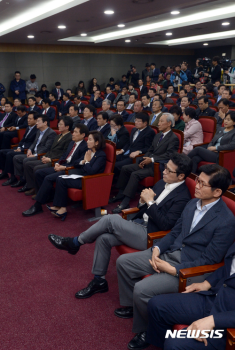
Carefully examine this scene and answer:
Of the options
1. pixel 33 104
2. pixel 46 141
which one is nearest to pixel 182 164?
pixel 46 141

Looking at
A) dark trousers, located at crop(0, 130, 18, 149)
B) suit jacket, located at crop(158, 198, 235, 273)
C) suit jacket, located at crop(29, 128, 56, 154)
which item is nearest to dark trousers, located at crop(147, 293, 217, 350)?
suit jacket, located at crop(158, 198, 235, 273)

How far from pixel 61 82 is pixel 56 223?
403 inches

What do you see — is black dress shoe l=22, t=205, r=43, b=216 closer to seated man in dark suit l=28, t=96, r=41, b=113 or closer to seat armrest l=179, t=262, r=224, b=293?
seat armrest l=179, t=262, r=224, b=293

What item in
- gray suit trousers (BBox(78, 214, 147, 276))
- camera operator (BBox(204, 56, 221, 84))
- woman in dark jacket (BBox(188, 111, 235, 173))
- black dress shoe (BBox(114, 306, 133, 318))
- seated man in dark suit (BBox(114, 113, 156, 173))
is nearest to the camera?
black dress shoe (BBox(114, 306, 133, 318))

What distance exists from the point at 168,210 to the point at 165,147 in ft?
5.43

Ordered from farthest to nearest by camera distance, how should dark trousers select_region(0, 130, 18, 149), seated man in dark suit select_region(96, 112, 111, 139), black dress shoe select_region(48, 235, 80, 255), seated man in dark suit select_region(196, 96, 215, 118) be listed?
dark trousers select_region(0, 130, 18, 149), seated man in dark suit select_region(196, 96, 215, 118), seated man in dark suit select_region(96, 112, 111, 139), black dress shoe select_region(48, 235, 80, 255)

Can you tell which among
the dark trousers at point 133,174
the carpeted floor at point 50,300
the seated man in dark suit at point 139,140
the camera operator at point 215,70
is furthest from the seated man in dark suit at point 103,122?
the camera operator at point 215,70

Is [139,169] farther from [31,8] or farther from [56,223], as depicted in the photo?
[31,8]

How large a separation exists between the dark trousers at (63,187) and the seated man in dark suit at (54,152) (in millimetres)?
730

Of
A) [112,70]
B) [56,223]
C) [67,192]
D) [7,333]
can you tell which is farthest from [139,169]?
[112,70]

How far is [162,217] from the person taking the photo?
7.18ft

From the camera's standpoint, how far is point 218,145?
4152mm

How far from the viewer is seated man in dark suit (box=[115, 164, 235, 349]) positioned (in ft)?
5.83

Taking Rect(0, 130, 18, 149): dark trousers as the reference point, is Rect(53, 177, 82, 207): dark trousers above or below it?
below
